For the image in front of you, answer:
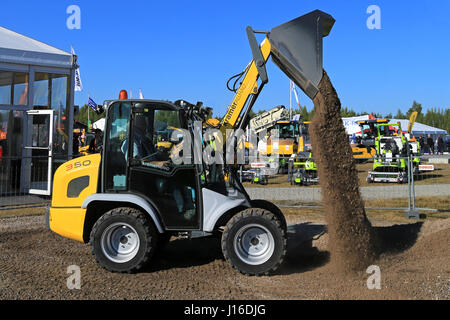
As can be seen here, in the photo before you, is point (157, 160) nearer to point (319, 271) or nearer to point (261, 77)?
point (261, 77)

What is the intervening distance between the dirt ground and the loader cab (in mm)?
776

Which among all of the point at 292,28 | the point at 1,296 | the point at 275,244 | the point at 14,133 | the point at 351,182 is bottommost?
the point at 1,296

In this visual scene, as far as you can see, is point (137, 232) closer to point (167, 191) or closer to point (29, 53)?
point (167, 191)

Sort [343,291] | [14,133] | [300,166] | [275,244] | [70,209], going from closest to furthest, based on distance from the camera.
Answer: [343,291] → [275,244] → [70,209] → [14,133] → [300,166]

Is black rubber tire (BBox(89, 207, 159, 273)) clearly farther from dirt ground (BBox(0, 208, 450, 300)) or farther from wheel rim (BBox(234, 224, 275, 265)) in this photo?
wheel rim (BBox(234, 224, 275, 265))

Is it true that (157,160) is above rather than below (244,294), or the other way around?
above

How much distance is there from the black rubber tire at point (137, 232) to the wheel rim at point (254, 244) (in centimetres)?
107

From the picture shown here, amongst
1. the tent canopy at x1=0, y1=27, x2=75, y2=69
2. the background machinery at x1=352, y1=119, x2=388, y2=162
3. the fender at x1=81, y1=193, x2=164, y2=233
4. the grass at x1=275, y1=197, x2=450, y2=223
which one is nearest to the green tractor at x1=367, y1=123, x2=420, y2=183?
the background machinery at x1=352, y1=119, x2=388, y2=162

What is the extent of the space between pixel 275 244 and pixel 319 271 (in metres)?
0.73

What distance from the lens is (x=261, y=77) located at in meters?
5.36

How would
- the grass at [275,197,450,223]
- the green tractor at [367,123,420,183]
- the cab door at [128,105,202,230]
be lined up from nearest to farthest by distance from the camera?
the cab door at [128,105,202,230]
the grass at [275,197,450,223]
the green tractor at [367,123,420,183]

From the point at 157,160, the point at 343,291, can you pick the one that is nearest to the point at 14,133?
the point at 157,160

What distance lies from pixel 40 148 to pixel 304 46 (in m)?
8.15

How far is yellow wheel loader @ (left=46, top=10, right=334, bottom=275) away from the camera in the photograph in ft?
16.5
